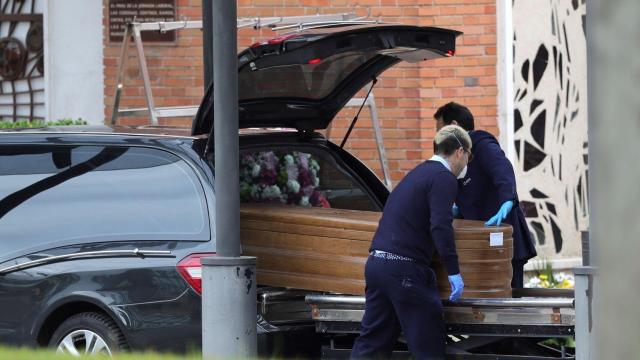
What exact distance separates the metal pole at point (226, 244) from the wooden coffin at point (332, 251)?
59cm

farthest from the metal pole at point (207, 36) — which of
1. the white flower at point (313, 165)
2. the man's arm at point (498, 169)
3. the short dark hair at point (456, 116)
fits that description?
the man's arm at point (498, 169)

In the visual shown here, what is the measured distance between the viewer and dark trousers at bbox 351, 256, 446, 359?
21.5 feet

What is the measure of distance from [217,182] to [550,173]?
7.08m

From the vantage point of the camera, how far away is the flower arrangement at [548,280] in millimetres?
10766

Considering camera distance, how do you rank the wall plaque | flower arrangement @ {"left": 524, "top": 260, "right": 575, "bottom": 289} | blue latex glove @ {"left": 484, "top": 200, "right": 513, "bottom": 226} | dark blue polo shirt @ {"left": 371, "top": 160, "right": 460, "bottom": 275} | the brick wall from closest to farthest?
dark blue polo shirt @ {"left": 371, "top": 160, "right": 460, "bottom": 275} < blue latex glove @ {"left": 484, "top": 200, "right": 513, "bottom": 226} < flower arrangement @ {"left": 524, "top": 260, "right": 575, "bottom": 289} < the wall plaque < the brick wall

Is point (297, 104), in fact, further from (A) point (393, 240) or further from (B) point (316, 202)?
(A) point (393, 240)

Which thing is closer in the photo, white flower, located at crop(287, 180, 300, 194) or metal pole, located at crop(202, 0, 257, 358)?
metal pole, located at crop(202, 0, 257, 358)

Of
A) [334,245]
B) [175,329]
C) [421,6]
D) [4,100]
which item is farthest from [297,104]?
[4,100]

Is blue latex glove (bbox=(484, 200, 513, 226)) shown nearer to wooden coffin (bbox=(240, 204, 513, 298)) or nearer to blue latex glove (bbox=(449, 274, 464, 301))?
wooden coffin (bbox=(240, 204, 513, 298))

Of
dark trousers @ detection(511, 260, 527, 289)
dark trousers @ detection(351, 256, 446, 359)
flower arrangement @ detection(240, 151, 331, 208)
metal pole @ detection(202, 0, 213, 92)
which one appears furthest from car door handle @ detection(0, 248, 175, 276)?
metal pole @ detection(202, 0, 213, 92)

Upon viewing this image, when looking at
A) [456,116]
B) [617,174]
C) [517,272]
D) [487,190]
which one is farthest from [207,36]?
[617,174]

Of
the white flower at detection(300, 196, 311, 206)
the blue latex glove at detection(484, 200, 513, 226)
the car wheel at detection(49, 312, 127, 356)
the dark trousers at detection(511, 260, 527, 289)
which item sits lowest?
the car wheel at detection(49, 312, 127, 356)

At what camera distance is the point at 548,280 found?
1104cm

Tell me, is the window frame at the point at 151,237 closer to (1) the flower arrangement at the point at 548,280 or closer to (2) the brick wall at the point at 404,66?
(1) the flower arrangement at the point at 548,280
